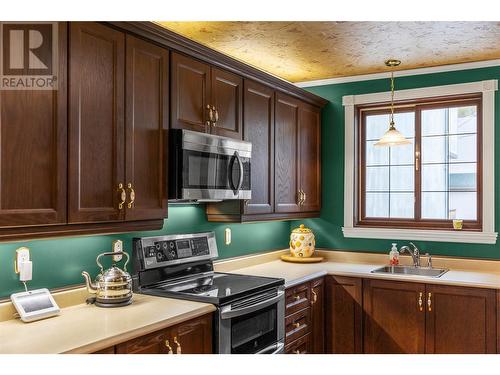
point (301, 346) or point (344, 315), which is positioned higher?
point (344, 315)

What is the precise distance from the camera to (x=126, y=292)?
2367 mm

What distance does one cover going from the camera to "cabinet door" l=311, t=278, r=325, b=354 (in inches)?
139

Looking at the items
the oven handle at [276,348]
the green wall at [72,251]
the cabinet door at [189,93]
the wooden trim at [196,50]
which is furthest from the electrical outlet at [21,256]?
the oven handle at [276,348]

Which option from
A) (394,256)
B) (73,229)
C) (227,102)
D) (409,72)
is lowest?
(394,256)

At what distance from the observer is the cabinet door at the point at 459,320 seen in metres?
3.16

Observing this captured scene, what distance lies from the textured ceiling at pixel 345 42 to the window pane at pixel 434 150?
2.03 ft

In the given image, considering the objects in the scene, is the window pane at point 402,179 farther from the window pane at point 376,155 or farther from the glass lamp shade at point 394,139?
the glass lamp shade at point 394,139

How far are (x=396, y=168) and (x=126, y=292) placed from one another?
2.71m

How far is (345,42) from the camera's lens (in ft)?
10.8

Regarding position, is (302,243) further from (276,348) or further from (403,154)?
(276,348)

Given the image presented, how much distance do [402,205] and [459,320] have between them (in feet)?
3.86

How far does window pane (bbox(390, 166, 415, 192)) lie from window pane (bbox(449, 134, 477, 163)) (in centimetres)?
35

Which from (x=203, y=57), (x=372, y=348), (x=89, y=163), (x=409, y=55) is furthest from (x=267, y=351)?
(x=409, y=55)

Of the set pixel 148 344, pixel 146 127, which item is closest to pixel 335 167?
pixel 146 127
